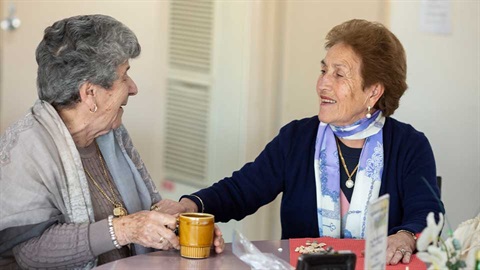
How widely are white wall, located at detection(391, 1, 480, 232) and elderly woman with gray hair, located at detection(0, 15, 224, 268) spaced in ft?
6.11

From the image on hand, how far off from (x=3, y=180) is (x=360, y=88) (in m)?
1.28

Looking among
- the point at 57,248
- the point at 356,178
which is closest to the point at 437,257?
the point at 57,248

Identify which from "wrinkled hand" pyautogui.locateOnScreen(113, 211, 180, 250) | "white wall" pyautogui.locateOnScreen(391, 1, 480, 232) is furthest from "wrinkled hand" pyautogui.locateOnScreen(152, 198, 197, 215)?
"white wall" pyautogui.locateOnScreen(391, 1, 480, 232)

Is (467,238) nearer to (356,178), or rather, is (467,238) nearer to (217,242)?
(217,242)

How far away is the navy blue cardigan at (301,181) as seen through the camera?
3025 mm

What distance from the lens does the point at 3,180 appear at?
253 cm

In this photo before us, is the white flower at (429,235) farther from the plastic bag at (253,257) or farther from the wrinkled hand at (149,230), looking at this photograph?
the wrinkled hand at (149,230)

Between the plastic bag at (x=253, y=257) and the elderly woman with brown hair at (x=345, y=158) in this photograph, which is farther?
the elderly woman with brown hair at (x=345, y=158)

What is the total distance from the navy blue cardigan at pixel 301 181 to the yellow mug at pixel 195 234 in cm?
51

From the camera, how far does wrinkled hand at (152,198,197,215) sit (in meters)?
2.79

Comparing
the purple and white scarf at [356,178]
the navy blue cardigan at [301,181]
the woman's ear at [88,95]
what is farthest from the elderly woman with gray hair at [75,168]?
the purple and white scarf at [356,178]

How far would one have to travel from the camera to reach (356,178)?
3.05 meters

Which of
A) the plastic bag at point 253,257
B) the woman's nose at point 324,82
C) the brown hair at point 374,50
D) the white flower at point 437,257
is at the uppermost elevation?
the brown hair at point 374,50

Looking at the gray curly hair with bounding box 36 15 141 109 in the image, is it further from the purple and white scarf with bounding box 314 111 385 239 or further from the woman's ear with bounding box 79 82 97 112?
the purple and white scarf with bounding box 314 111 385 239
